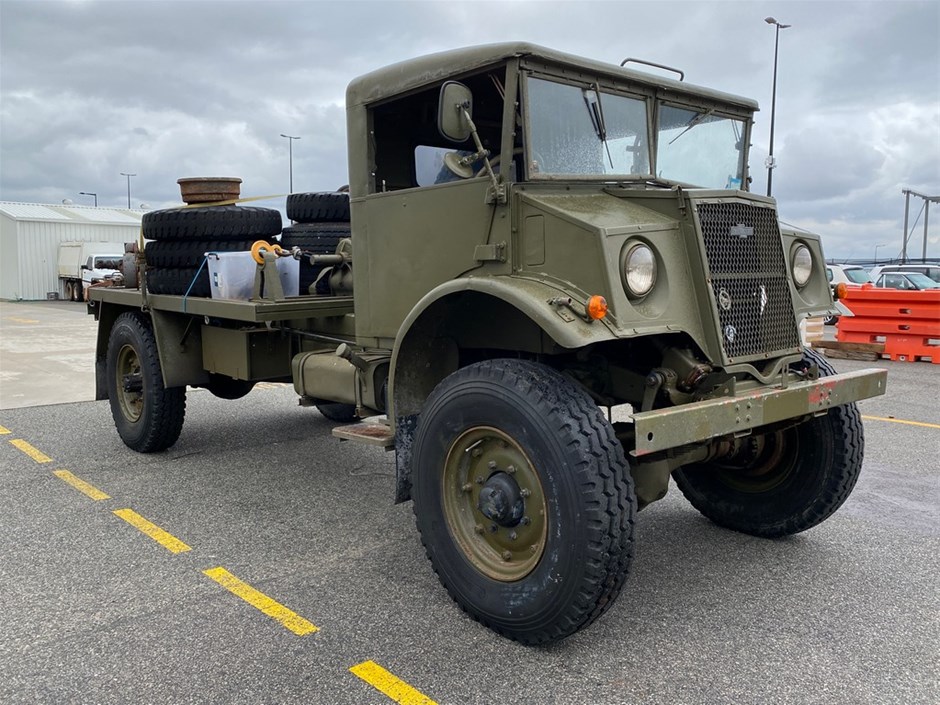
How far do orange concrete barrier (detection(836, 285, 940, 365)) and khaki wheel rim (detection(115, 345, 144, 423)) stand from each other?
962 cm

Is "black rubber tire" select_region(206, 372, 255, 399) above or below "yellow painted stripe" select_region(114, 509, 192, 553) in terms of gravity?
above

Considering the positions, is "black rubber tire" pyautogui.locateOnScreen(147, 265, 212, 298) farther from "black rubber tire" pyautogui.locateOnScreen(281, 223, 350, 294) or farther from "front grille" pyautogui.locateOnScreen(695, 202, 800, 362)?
"front grille" pyautogui.locateOnScreen(695, 202, 800, 362)

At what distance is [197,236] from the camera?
603 cm

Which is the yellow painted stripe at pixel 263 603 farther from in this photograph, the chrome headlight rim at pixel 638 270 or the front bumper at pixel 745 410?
the chrome headlight rim at pixel 638 270

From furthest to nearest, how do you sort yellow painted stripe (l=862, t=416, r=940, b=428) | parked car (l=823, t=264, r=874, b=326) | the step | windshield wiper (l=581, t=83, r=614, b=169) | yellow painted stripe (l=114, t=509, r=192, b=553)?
1. parked car (l=823, t=264, r=874, b=326)
2. yellow painted stripe (l=862, t=416, r=940, b=428)
3. yellow painted stripe (l=114, t=509, r=192, b=553)
4. the step
5. windshield wiper (l=581, t=83, r=614, b=169)

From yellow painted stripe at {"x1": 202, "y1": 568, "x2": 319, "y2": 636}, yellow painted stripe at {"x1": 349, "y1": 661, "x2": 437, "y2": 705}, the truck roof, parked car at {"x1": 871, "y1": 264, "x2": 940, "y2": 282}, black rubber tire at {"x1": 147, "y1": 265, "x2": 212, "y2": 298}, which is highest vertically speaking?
the truck roof

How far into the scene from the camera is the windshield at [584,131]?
12.5ft

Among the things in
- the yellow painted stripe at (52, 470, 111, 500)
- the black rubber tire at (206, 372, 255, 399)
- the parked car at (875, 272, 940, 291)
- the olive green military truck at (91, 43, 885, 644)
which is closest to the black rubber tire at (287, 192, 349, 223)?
the olive green military truck at (91, 43, 885, 644)

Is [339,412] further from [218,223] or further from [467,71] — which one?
[467,71]

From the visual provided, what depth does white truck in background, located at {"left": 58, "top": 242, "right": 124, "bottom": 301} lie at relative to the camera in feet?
97.8

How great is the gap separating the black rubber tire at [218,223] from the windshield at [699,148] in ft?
10.1

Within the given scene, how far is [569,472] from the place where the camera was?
10.3ft

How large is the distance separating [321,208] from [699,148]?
2795mm

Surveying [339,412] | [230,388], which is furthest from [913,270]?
[230,388]
